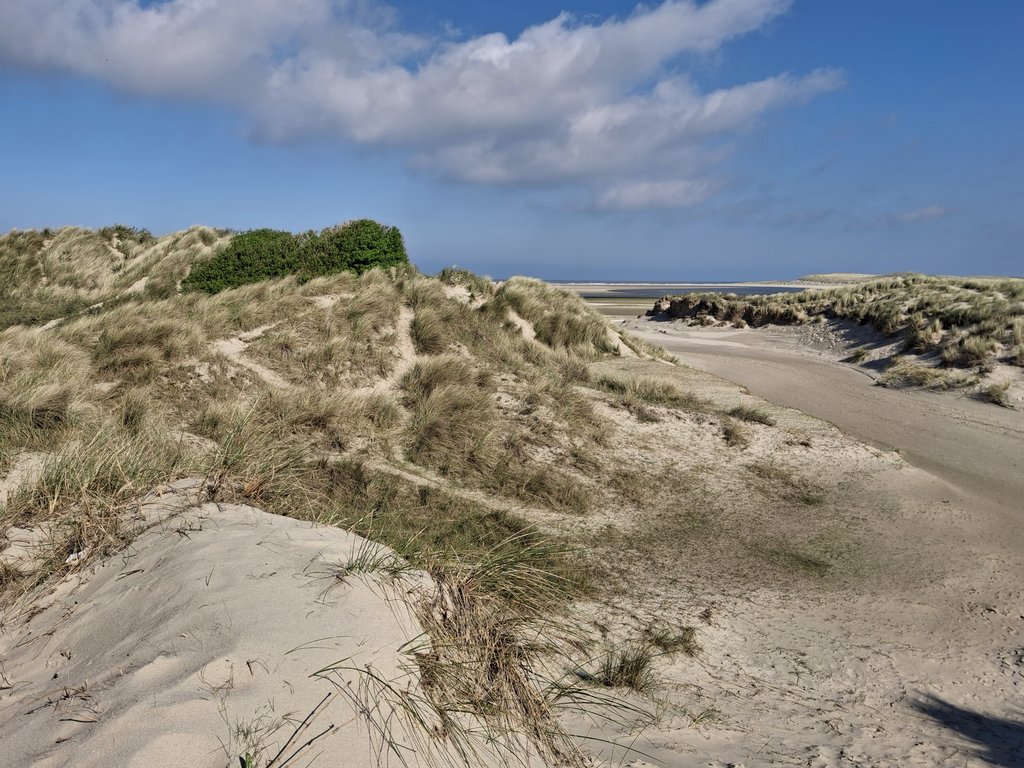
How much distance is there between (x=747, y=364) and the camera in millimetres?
20016

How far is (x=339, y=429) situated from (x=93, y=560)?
499 centimetres

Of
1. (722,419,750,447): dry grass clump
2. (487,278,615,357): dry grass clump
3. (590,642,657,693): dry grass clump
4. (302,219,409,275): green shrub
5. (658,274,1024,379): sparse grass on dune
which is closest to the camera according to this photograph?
(590,642,657,693): dry grass clump

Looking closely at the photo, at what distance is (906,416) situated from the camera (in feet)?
44.9

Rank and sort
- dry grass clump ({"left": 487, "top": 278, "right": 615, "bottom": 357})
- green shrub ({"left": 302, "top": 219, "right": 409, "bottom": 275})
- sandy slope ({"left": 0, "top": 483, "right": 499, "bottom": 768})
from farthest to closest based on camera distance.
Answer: dry grass clump ({"left": 487, "top": 278, "right": 615, "bottom": 357})
green shrub ({"left": 302, "top": 219, "right": 409, "bottom": 275})
sandy slope ({"left": 0, "top": 483, "right": 499, "bottom": 768})

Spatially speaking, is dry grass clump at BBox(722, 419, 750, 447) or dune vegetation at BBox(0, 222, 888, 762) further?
dry grass clump at BBox(722, 419, 750, 447)

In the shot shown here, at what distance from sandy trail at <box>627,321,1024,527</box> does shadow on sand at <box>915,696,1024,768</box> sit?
4.99 metres

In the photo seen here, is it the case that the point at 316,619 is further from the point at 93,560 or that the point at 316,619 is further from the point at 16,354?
the point at 16,354

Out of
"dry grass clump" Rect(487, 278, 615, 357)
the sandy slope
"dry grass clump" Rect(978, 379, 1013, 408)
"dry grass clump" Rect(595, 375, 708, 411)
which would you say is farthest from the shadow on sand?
"dry grass clump" Rect(978, 379, 1013, 408)

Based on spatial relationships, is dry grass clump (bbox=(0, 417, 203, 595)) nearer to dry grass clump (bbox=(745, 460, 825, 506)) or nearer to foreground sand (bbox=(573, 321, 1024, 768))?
foreground sand (bbox=(573, 321, 1024, 768))

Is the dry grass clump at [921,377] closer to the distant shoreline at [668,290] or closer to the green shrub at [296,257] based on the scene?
the green shrub at [296,257]

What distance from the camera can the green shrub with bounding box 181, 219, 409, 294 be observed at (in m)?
14.7

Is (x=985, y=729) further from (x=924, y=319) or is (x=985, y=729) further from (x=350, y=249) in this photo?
(x=924, y=319)

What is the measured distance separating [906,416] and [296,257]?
1423 centimetres

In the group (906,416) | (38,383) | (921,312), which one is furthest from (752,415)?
(921,312)
